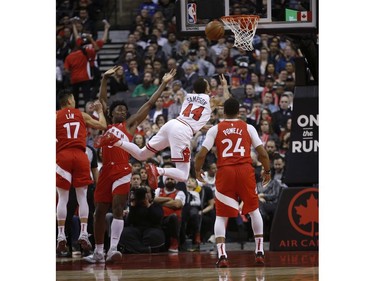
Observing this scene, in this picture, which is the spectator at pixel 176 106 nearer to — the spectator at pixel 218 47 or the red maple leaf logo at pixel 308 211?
the spectator at pixel 218 47

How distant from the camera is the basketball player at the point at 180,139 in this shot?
36.5ft

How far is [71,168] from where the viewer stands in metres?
11.4

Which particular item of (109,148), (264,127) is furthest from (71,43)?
(109,148)

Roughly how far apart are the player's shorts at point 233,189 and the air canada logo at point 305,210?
186cm

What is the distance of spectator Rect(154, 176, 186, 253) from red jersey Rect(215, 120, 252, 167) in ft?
8.29

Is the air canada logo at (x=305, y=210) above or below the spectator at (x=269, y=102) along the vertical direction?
below

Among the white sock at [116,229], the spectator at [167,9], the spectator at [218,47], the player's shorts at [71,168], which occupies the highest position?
the spectator at [167,9]

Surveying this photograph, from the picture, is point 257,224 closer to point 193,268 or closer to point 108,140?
point 193,268

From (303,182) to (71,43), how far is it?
7977mm

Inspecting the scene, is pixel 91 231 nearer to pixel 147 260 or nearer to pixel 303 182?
pixel 147 260

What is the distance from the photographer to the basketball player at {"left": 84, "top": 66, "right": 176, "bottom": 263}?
11.4 meters

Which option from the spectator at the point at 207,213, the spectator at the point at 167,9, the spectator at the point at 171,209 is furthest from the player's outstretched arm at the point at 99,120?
the spectator at the point at 167,9

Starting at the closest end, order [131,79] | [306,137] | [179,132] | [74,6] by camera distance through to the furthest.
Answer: [179,132] → [306,137] → [131,79] → [74,6]
